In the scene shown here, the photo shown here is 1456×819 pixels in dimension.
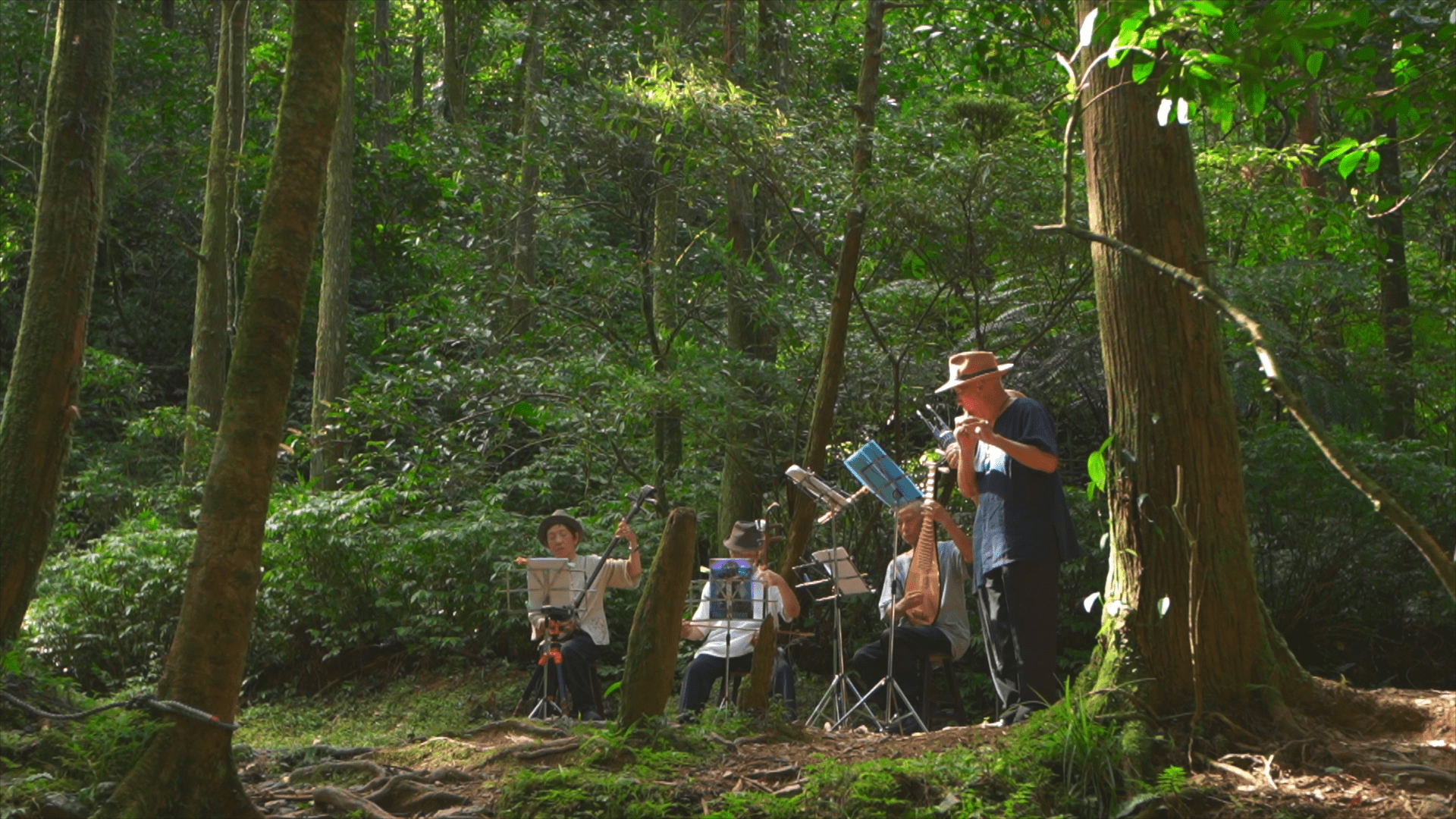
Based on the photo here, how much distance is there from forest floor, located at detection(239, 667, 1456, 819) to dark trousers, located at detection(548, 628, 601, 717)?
2.66 m

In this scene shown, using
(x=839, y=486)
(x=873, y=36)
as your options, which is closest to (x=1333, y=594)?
(x=839, y=486)

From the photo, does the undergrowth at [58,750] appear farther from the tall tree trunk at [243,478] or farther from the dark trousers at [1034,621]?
the dark trousers at [1034,621]

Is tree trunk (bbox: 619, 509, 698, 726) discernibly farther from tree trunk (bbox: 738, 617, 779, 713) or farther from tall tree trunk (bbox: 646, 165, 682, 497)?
tall tree trunk (bbox: 646, 165, 682, 497)

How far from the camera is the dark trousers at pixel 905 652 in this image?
296 inches

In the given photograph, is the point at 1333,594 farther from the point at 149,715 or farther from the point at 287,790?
the point at 149,715

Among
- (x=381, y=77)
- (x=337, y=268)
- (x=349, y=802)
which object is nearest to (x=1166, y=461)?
(x=349, y=802)

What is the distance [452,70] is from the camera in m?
16.7

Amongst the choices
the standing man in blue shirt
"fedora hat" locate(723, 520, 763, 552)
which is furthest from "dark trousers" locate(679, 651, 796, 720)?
the standing man in blue shirt

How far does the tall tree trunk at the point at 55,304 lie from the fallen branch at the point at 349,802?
1453 millimetres

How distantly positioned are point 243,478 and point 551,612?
4038mm

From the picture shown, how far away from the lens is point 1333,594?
363 inches

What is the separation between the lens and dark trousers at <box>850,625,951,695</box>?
7.51 m

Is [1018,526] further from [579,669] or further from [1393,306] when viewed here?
[1393,306]

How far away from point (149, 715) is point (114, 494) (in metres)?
11.6
